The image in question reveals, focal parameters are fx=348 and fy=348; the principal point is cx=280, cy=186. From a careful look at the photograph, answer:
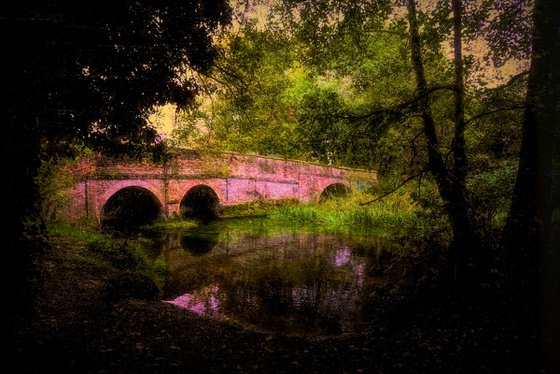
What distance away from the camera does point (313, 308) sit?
22.9 ft

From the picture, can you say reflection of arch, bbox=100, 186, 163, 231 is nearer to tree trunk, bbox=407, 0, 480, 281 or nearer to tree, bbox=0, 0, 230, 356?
tree, bbox=0, 0, 230, 356

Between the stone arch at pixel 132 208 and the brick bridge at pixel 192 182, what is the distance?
0.16 ft

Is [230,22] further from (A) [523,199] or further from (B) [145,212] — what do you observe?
(B) [145,212]

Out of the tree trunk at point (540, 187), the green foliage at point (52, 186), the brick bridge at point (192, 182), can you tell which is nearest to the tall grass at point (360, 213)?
the brick bridge at point (192, 182)

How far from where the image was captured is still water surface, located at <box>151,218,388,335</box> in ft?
21.3

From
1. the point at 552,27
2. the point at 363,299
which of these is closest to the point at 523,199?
the point at 552,27

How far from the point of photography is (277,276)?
9211 mm

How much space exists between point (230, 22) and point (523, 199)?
515cm

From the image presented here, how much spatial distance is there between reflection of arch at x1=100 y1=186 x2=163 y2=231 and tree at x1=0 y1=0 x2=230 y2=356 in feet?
37.9

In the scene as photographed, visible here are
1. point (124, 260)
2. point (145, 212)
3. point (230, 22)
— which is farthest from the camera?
point (145, 212)

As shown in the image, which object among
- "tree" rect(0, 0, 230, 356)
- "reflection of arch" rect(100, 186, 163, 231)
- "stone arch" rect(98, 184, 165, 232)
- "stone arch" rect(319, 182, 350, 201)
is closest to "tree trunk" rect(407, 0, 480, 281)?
"tree" rect(0, 0, 230, 356)

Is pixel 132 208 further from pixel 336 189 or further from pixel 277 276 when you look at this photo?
pixel 336 189

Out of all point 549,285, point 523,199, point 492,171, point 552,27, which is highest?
point 552,27

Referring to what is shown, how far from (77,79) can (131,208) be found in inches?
644
